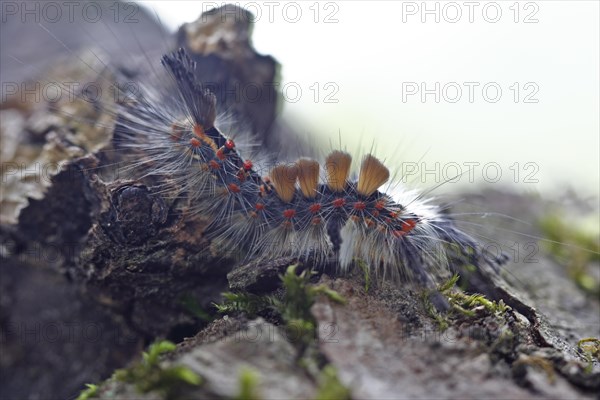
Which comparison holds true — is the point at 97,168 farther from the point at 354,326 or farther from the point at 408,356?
the point at 408,356

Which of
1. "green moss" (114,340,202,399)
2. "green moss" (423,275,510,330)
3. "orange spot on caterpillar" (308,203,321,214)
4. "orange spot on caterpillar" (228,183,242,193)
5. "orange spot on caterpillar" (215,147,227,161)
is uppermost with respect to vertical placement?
"orange spot on caterpillar" (215,147,227,161)

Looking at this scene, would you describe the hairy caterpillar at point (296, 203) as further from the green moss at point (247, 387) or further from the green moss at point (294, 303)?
the green moss at point (247, 387)

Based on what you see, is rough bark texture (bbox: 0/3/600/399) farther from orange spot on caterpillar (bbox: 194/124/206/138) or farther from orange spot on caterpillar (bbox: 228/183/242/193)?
orange spot on caterpillar (bbox: 194/124/206/138)

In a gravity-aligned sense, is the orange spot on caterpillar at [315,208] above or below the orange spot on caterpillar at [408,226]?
above

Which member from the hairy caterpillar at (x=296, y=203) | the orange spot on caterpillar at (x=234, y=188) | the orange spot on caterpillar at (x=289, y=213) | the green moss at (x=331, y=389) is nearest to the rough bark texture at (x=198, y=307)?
the green moss at (x=331, y=389)

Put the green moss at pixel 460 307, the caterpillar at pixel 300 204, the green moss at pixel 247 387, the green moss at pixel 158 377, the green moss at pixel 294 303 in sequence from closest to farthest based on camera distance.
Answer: the green moss at pixel 247 387
the green moss at pixel 158 377
the green moss at pixel 294 303
the green moss at pixel 460 307
the caterpillar at pixel 300 204

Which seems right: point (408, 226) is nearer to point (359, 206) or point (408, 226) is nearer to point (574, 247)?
point (359, 206)

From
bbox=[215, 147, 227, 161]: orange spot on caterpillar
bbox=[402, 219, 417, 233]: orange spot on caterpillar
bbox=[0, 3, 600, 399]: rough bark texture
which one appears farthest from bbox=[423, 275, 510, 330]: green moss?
bbox=[215, 147, 227, 161]: orange spot on caterpillar
